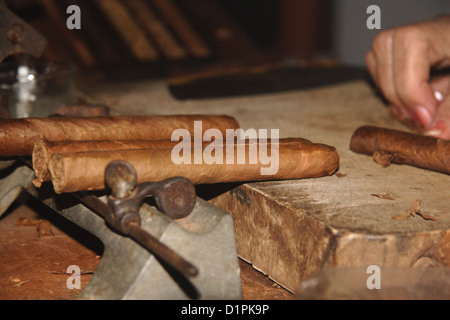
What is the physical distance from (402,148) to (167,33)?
2765 millimetres

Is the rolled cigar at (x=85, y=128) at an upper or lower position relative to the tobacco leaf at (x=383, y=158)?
upper

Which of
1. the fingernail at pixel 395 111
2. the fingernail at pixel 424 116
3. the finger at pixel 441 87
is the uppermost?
the finger at pixel 441 87

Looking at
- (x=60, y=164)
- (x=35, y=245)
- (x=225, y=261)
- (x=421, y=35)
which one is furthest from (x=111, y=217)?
(x=421, y=35)

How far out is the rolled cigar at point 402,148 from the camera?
1.67 m

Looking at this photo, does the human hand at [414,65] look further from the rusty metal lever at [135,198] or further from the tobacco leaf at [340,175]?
the rusty metal lever at [135,198]

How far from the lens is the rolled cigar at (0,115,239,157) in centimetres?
153

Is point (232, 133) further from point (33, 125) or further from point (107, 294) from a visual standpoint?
point (107, 294)

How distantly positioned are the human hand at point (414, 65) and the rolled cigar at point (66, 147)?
124 cm

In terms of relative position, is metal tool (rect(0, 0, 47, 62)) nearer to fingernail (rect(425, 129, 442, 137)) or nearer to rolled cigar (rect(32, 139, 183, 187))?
rolled cigar (rect(32, 139, 183, 187))

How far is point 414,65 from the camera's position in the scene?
2.30m

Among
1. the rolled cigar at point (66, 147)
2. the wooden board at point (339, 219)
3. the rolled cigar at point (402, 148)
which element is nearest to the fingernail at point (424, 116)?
the wooden board at point (339, 219)

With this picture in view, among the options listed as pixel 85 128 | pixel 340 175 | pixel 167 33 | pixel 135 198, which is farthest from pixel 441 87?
pixel 167 33

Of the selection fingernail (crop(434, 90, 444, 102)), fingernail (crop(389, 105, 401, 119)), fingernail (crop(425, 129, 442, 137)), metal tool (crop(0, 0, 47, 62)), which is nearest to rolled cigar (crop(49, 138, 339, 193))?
fingernail (crop(425, 129, 442, 137))

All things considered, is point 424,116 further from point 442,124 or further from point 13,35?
point 13,35
